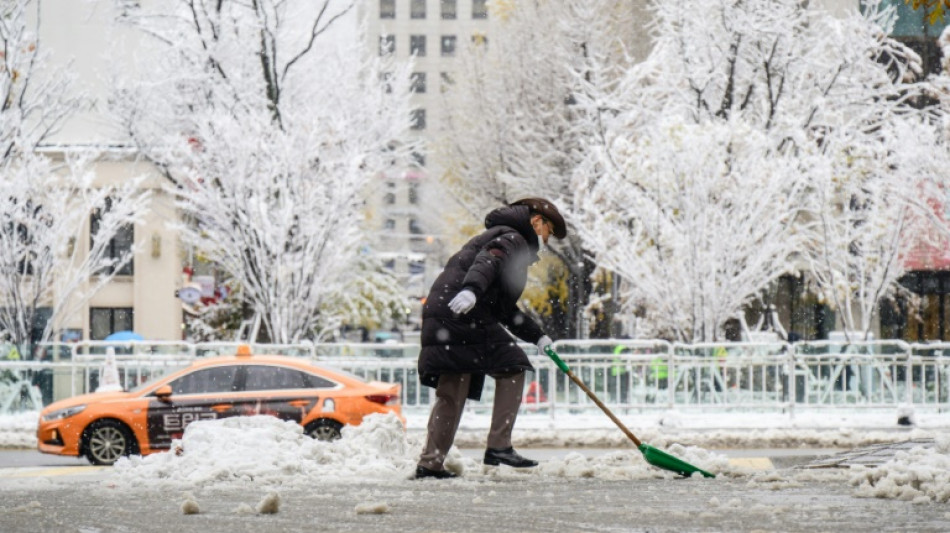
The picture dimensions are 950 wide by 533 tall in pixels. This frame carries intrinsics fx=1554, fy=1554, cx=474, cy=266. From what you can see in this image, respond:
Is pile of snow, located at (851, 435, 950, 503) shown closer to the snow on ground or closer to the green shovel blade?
the snow on ground

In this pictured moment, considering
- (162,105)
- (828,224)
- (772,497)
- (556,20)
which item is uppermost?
(556,20)

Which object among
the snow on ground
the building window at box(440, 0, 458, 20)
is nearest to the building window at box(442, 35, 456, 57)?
the building window at box(440, 0, 458, 20)

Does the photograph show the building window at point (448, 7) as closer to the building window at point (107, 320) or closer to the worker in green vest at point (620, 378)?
the building window at point (107, 320)

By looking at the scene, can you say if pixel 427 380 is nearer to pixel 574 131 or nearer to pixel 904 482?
pixel 904 482

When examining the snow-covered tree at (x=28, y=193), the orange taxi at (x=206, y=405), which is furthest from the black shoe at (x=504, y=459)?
the snow-covered tree at (x=28, y=193)

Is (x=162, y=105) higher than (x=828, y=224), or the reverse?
(x=162, y=105)

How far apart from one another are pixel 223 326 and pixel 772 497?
115 ft

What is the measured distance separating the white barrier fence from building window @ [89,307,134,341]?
2675 centimetres

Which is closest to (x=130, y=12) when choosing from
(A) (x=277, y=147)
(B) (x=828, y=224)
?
(A) (x=277, y=147)

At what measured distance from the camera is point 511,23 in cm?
4216

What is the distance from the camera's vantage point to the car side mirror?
1552cm

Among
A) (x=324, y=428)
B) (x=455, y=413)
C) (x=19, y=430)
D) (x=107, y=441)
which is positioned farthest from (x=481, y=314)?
(x=19, y=430)

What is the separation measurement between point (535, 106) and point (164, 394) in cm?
2569

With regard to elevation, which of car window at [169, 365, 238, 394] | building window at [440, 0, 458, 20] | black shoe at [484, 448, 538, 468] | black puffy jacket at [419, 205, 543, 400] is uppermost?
building window at [440, 0, 458, 20]
